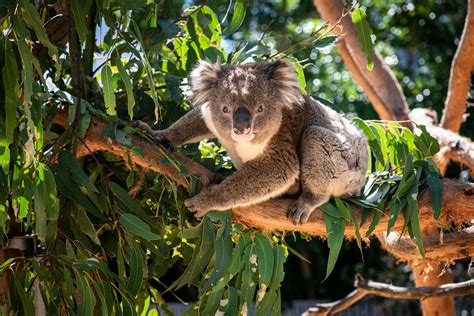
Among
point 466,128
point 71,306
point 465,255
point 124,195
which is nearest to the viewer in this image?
point 71,306

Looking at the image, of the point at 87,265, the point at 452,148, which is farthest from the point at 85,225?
the point at 452,148

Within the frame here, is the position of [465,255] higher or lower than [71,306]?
lower

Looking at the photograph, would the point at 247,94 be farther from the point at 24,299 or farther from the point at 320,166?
the point at 24,299

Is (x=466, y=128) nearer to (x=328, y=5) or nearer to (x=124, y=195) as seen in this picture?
(x=328, y=5)

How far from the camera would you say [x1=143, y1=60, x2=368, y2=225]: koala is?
10.3ft

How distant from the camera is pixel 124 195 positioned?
123 inches

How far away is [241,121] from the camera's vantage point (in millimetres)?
3154

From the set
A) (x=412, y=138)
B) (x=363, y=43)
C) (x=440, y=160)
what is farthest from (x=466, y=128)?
(x=363, y=43)

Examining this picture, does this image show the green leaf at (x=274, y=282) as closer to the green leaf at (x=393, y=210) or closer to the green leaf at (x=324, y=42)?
the green leaf at (x=393, y=210)

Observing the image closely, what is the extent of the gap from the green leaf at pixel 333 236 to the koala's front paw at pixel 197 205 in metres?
0.49

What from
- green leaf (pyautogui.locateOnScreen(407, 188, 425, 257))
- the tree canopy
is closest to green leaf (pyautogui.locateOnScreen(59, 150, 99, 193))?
the tree canopy

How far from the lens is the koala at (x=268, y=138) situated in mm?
3145

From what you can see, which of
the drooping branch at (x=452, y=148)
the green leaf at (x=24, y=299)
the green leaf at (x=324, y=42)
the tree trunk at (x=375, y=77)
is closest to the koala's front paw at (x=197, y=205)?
the green leaf at (x=24, y=299)

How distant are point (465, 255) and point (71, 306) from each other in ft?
5.87
